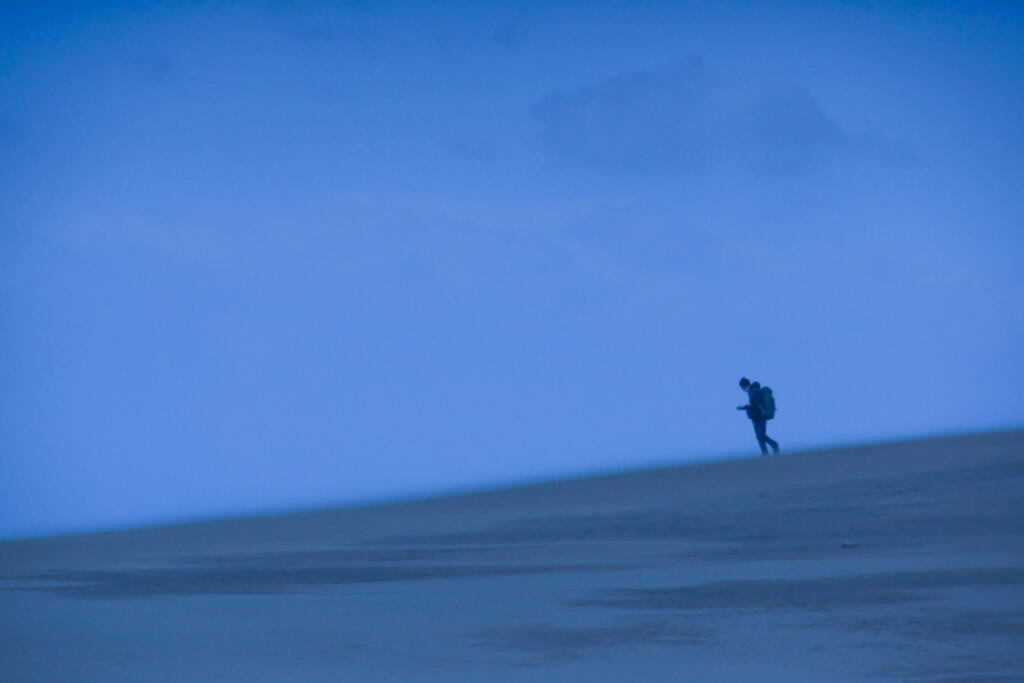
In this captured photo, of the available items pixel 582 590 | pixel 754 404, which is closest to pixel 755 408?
pixel 754 404

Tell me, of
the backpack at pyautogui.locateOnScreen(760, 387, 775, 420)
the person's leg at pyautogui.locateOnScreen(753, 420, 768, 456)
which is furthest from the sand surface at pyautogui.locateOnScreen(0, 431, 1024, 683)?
the person's leg at pyautogui.locateOnScreen(753, 420, 768, 456)

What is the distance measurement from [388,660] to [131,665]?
4.43ft

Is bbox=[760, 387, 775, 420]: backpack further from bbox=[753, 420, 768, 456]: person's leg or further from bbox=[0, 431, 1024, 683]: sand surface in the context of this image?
bbox=[0, 431, 1024, 683]: sand surface

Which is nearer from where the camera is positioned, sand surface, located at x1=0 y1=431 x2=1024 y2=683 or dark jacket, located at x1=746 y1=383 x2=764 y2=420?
sand surface, located at x1=0 y1=431 x2=1024 y2=683

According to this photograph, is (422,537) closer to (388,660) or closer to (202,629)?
(202,629)

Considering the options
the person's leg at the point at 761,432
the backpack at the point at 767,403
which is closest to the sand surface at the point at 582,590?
the backpack at the point at 767,403

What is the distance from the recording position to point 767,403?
18.9m

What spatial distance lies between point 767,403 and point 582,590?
33.7ft

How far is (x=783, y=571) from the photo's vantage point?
31.8 feet

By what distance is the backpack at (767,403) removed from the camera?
1866 centimetres

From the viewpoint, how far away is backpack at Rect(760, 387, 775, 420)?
61.2 ft

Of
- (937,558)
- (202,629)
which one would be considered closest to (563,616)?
(202,629)

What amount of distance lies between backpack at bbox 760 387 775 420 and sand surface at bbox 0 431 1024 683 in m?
1.95

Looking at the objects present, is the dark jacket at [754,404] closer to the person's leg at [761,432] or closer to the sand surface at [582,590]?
the person's leg at [761,432]
